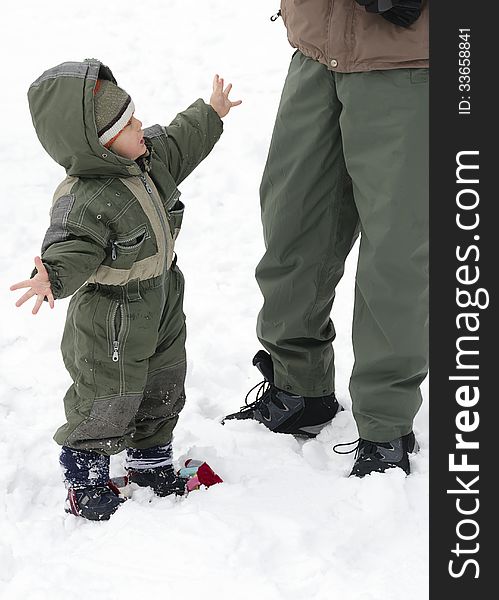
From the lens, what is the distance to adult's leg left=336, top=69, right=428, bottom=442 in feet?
9.36

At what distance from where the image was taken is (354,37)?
2852 mm

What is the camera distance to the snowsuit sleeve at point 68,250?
2523 millimetres

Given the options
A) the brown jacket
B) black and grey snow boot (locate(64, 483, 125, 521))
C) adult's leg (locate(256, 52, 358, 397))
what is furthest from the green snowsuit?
the brown jacket

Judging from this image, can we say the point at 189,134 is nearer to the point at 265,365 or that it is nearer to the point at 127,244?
the point at 127,244

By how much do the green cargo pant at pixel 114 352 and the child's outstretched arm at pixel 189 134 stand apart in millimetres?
348

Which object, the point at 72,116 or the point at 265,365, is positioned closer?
the point at 72,116

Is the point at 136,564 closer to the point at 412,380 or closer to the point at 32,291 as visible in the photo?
the point at 32,291

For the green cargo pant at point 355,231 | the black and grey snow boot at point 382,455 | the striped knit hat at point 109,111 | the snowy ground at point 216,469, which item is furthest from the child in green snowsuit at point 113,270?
the black and grey snow boot at point 382,455

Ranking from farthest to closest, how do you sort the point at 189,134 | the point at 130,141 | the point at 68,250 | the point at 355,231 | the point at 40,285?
the point at 355,231, the point at 189,134, the point at 130,141, the point at 68,250, the point at 40,285

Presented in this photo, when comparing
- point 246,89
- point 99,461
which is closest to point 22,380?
point 99,461

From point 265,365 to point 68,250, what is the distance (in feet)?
3.92

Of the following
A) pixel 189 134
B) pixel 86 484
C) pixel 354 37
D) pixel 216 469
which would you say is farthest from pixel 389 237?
pixel 86 484

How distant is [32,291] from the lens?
8.00 feet

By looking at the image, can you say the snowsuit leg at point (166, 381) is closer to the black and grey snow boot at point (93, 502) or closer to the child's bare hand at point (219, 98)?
the black and grey snow boot at point (93, 502)
